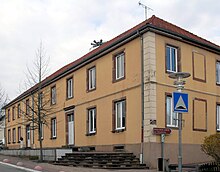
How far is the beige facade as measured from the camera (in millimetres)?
21828

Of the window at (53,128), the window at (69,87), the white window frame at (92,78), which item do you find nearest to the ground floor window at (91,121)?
the white window frame at (92,78)

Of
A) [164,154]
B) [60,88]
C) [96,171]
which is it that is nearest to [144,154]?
[164,154]

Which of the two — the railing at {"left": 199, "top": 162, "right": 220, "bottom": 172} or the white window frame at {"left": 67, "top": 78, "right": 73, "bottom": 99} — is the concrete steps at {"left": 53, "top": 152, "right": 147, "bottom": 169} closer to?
the railing at {"left": 199, "top": 162, "right": 220, "bottom": 172}

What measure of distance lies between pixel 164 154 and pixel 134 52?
20.0 ft

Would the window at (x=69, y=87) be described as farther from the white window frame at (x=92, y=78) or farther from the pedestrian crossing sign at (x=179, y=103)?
the pedestrian crossing sign at (x=179, y=103)

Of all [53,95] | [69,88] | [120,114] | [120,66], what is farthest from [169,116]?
[53,95]

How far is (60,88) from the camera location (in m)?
34.1

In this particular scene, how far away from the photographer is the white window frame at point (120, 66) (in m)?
24.5

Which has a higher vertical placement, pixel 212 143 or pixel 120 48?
pixel 120 48

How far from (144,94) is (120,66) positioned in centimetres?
365

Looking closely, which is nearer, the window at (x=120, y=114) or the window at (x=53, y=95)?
the window at (x=120, y=114)

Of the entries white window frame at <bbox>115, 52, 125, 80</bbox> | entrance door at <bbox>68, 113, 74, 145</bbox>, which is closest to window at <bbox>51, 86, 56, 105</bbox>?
entrance door at <bbox>68, 113, 74, 145</bbox>

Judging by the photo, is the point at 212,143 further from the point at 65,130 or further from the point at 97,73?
the point at 65,130

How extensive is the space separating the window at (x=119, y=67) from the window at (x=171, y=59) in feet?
9.53
